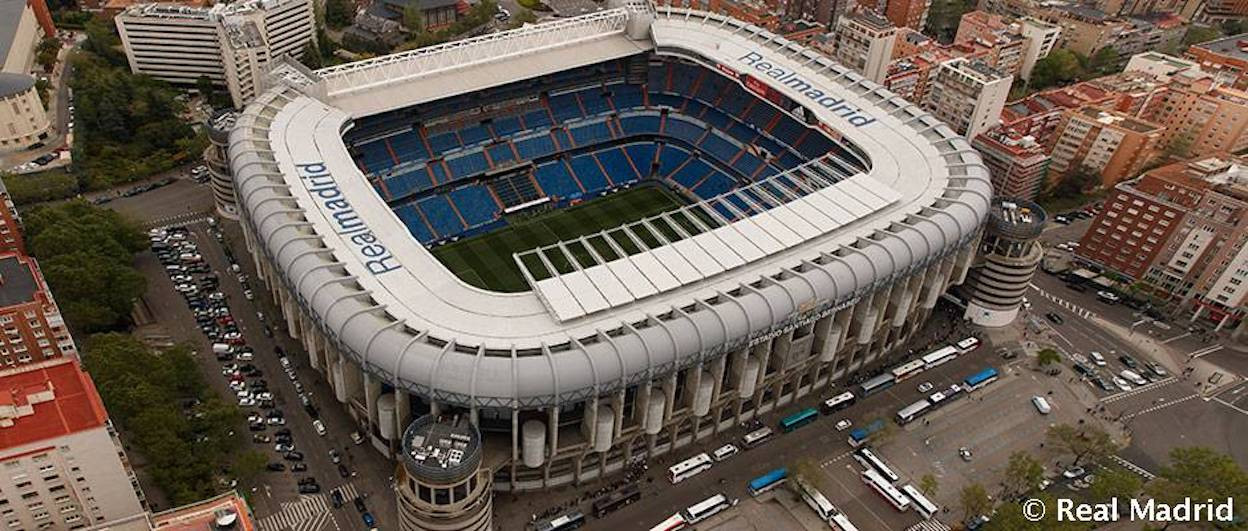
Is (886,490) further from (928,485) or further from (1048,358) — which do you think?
(1048,358)

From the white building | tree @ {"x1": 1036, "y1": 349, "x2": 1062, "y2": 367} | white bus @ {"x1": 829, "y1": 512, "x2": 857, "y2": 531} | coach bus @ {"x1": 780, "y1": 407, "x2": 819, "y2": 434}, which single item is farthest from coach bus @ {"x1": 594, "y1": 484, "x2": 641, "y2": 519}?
the white building

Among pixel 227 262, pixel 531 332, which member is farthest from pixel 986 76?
pixel 227 262

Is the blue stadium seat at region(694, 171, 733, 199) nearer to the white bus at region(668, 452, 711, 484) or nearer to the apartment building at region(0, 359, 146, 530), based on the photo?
the white bus at region(668, 452, 711, 484)

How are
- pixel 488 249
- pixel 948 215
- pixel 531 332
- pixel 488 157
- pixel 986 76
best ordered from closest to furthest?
pixel 531 332, pixel 948 215, pixel 488 249, pixel 488 157, pixel 986 76

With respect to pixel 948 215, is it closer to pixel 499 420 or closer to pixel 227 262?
pixel 499 420

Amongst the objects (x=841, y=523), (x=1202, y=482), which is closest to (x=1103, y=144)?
(x=1202, y=482)

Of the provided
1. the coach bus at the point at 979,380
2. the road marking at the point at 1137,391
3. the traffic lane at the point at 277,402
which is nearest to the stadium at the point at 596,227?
the traffic lane at the point at 277,402
